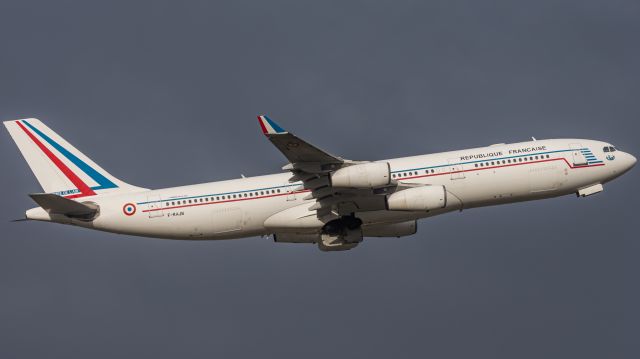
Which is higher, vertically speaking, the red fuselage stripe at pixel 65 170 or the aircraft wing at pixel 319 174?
the red fuselage stripe at pixel 65 170

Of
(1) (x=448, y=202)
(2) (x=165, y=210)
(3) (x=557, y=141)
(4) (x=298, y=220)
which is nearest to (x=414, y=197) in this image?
(1) (x=448, y=202)

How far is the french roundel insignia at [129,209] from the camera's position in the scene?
190 feet

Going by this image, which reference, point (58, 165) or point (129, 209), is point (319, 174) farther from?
point (58, 165)

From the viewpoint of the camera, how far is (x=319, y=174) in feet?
180

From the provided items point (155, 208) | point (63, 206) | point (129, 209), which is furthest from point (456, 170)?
point (63, 206)

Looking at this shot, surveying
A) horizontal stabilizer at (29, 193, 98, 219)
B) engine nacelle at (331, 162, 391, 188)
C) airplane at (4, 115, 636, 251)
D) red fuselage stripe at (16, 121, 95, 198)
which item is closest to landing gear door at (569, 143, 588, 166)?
airplane at (4, 115, 636, 251)

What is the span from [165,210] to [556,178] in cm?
2311

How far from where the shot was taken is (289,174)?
5825cm

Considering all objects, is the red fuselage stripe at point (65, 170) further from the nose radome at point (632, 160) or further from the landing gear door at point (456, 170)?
the nose radome at point (632, 160)

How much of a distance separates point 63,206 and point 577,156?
3028 cm

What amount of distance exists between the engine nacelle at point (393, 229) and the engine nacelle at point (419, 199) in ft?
16.3

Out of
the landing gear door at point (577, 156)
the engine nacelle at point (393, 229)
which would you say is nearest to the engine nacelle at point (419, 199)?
the engine nacelle at point (393, 229)

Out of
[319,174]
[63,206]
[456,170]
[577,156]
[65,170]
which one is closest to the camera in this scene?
[319,174]

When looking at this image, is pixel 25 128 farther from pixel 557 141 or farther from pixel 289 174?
pixel 557 141
